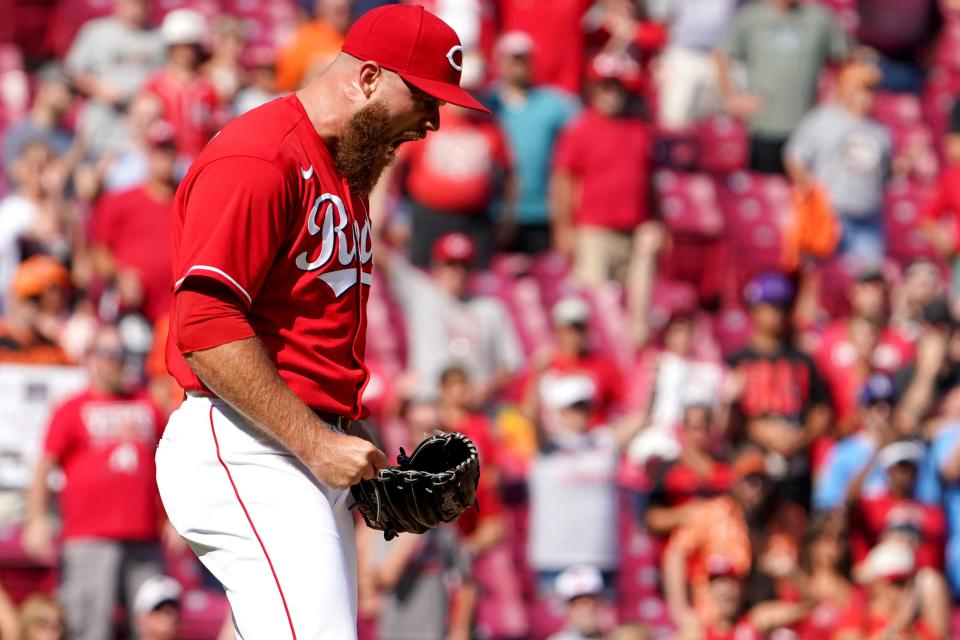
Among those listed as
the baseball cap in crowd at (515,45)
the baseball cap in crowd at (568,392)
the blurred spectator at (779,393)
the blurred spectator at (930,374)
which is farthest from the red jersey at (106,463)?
the blurred spectator at (930,374)

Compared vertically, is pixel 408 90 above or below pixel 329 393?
above

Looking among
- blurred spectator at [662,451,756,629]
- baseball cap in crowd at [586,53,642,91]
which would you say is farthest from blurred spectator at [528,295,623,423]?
baseball cap in crowd at [586,53,642,91]

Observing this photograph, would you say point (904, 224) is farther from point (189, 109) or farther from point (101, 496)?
point (101, 496)

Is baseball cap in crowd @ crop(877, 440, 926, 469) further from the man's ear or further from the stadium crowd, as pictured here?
the man's ear

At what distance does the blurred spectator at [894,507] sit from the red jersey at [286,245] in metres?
5.37

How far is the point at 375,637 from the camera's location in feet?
25.9

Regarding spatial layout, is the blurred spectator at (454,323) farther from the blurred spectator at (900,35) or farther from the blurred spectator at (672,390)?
the blurred spectator at (900,35)

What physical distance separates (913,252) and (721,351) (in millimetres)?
2472

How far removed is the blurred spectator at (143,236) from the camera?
8828 mm

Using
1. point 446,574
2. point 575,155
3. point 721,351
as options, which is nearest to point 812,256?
point 721,351

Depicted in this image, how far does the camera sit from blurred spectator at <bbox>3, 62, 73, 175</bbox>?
9.93 meters

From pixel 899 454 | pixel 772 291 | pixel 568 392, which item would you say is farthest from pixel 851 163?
pixel 568 392

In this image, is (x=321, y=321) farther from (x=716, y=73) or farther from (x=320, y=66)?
(x=716, y=73)

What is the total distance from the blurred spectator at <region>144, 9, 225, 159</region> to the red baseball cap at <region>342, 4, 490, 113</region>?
604 centimetres
